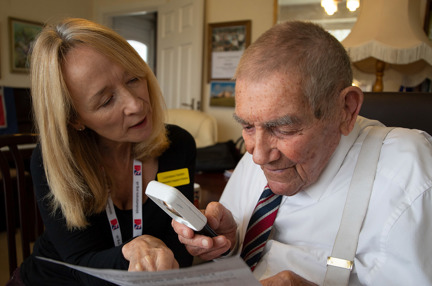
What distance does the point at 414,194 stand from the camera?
845 mm

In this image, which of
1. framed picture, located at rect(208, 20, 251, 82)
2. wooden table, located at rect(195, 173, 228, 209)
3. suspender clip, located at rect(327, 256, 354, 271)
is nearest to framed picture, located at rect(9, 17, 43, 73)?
framed picture, located at rect(208, 20, 251, 82)

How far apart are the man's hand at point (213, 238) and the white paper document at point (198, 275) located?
0.79 feet

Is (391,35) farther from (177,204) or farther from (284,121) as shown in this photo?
(177,204)

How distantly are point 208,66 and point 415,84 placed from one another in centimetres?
248

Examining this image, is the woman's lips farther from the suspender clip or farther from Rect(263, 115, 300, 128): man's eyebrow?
the suspender clip

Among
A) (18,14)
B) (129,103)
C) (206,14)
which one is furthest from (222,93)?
(129,103)

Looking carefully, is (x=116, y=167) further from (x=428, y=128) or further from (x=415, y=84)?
(x=415, y=84)

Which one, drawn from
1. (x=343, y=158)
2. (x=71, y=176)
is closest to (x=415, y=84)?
(x=343, y=158)

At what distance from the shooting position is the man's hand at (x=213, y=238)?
828 millimetres

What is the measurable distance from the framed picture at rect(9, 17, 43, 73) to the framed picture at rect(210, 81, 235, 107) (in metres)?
2.54

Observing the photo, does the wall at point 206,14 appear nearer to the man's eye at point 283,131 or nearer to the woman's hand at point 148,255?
the man's eye at point 283,131

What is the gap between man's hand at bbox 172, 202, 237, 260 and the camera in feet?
2.72

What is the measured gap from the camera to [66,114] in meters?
1.13

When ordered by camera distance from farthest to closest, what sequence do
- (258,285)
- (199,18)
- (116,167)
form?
(199,18) → (116,167) → (258,285)
